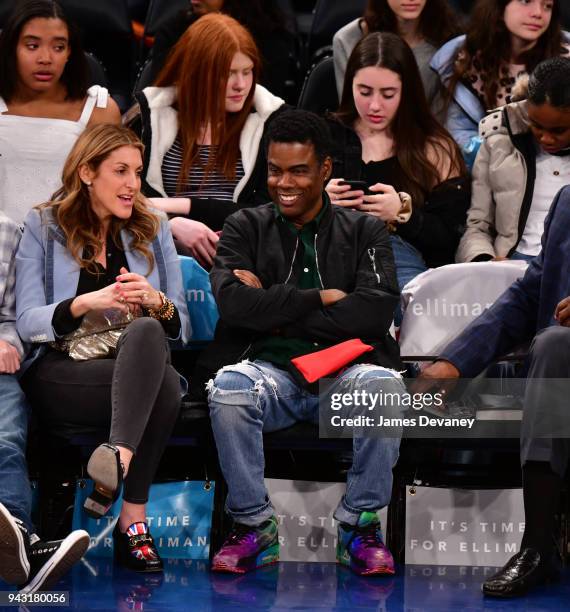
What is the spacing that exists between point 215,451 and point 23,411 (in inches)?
23.9

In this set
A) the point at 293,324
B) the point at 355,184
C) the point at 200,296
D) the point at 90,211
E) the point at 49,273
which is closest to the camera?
the point at 293,324

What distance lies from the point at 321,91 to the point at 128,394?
2.17 meters

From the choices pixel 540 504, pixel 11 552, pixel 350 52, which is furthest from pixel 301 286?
pixel 350 52

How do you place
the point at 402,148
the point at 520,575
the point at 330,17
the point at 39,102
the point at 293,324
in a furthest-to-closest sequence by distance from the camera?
the point at 330,17 → the point at 39,102 → the point at 402,148 → the point at 293,324 → the point at 520,575

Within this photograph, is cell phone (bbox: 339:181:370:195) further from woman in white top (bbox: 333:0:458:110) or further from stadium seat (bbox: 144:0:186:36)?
stadium seat (bbox: 144:0:186:36)

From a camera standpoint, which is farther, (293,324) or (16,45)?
(16,45)

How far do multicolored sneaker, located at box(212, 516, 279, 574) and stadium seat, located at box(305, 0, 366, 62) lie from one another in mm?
2901

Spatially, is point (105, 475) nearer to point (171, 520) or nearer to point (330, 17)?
point (171, 520)

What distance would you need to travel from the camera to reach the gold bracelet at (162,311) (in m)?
3.86

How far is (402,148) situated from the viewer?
4727 mm

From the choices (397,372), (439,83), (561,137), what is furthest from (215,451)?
(439,83)

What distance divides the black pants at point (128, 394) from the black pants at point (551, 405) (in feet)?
3.46

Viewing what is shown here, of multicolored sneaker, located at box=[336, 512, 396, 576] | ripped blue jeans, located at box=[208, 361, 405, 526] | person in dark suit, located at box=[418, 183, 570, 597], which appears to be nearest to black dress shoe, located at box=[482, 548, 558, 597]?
person in dark suit, located at box=[418, 183, 570, 597]

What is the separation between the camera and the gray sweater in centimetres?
523
